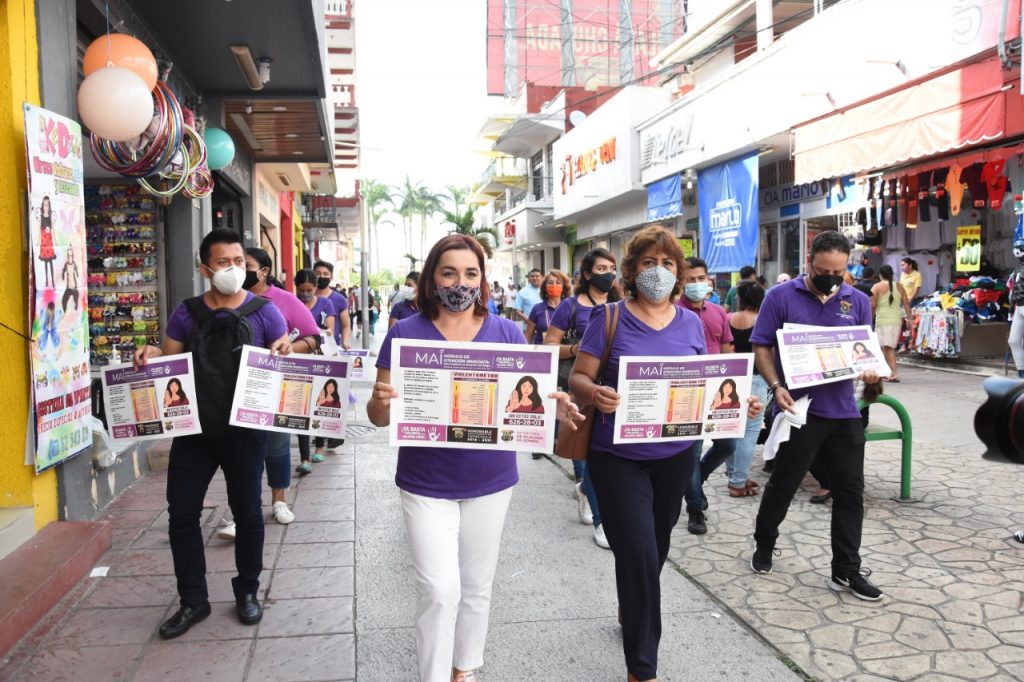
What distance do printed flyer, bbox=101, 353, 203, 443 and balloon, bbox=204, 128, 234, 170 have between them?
5336 mm

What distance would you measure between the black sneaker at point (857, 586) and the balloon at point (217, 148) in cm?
723

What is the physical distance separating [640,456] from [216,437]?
2.00 m

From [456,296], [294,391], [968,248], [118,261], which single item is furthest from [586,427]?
[968,248]

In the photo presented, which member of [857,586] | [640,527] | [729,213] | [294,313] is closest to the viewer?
Answer: [640,527]

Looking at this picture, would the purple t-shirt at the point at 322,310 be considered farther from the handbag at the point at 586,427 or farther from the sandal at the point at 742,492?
the handbag at the point at 586,427

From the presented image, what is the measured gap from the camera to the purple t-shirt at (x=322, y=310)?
8055mm

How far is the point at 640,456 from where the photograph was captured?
3160 millimetres

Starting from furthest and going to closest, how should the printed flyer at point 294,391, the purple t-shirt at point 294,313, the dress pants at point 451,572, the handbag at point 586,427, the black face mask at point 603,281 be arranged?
the black face mask at point 603,281 < the purple t-shirt at point 294,313 < the printed flyer at point 294,391 < the handbag at point 586,427 < the dress pants at point 451,572

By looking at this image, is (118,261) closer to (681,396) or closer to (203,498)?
(203,498)

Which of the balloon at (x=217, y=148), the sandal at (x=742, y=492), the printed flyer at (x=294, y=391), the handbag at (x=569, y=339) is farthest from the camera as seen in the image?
the balloon at (x=217, y=148)

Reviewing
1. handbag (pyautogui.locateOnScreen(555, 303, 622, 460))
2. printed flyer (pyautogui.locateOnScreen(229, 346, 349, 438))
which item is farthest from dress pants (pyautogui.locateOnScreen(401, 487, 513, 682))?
printed flyer (pyautogui.locateOnScreen(229, 346, 349, 438))

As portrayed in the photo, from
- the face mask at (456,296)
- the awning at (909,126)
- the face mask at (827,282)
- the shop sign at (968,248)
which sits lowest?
the face mask at (456,296)

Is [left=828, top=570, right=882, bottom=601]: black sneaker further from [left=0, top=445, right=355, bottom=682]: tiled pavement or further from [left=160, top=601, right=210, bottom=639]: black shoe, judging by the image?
[left=160, top=601, right=210, bottom=639]: black shoe

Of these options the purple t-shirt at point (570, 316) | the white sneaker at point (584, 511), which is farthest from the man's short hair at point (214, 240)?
the white sneaker at point (584, 511)
